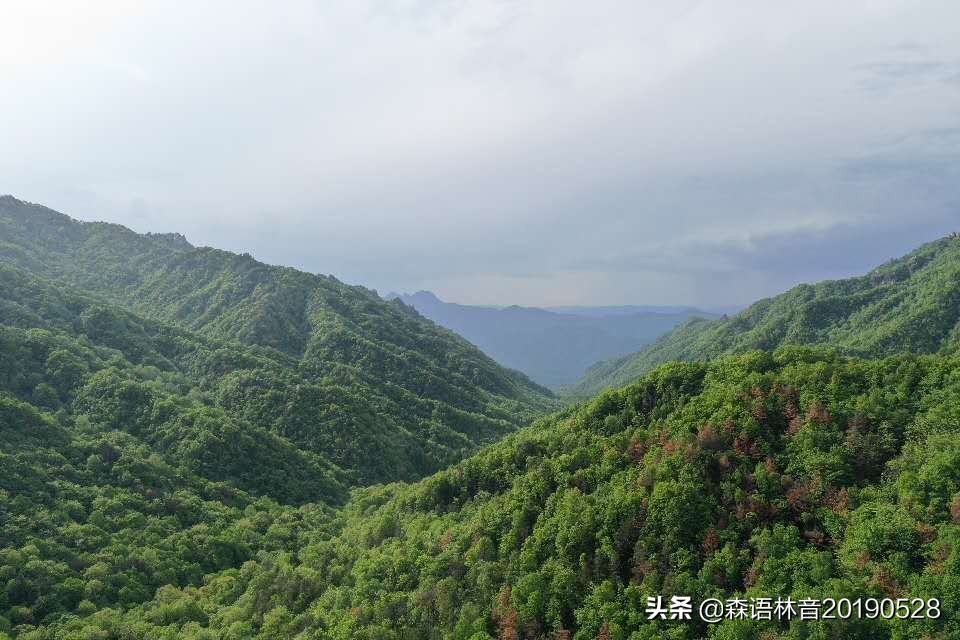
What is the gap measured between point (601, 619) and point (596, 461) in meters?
23.7

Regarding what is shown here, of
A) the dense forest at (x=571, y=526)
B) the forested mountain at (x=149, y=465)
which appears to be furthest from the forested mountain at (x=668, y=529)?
the forested mountain at (x=149, y=465)

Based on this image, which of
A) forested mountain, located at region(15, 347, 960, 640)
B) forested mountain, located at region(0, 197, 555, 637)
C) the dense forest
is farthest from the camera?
forested mountain, located at region(0, 197, 555, 637)

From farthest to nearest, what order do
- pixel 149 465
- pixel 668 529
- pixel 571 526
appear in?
1. pixel 149 465
2. pixel 571 526
3. pixel 668 529

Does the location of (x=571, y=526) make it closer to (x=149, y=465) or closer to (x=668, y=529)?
(x=668, y=529)

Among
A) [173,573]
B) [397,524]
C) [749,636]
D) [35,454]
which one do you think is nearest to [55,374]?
[35,454]

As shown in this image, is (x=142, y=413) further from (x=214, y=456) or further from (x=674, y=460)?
(x=674, y=460)

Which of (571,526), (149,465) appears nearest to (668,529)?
(571,526)

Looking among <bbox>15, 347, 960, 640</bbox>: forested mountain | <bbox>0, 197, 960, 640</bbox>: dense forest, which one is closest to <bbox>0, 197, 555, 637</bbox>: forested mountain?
<bbox>0, 197, 960, 640</bbox>: dense forest

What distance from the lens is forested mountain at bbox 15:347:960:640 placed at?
46812mm

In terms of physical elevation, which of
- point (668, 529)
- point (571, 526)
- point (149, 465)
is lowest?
point (149, 465)

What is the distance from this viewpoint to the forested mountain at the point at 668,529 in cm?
4681

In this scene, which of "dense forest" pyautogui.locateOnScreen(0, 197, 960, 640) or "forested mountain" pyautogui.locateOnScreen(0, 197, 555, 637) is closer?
"dense forest" pyautogui.locateOnScreen(0, 197, 960, 640)

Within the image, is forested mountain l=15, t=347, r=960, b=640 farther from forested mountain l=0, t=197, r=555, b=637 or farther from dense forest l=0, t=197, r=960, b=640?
forested mountain l=0, t=197, r=555, b=637

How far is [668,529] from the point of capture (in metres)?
56.9
